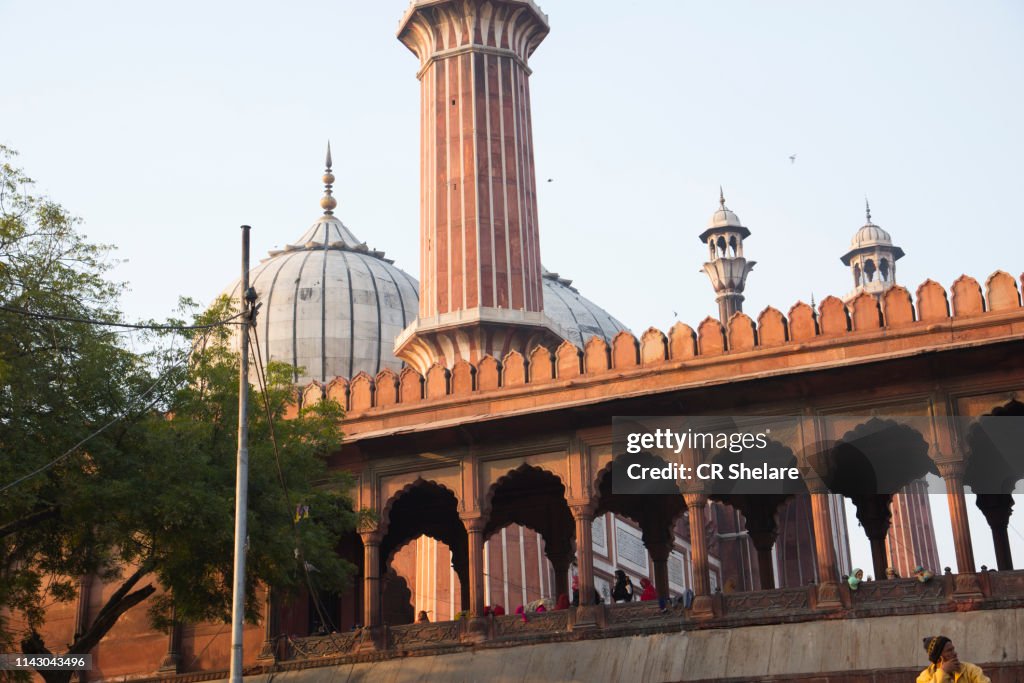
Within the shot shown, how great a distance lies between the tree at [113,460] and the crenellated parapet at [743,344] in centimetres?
329

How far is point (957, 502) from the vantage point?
17.9 m

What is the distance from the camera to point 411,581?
103 ft

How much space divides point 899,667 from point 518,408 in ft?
21.0

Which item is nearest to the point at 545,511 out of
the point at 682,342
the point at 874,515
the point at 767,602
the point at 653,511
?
the point at 653,511

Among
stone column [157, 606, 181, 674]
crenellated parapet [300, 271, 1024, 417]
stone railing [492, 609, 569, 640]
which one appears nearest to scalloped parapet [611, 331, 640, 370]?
crenellated parapet [300, 271, 1024, 417]

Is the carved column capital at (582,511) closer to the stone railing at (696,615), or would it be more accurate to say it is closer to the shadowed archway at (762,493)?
the stone railing at (696,615)

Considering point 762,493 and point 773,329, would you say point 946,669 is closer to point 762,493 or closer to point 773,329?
point 773,329

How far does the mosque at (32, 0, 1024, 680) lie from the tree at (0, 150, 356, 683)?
1.27 metres

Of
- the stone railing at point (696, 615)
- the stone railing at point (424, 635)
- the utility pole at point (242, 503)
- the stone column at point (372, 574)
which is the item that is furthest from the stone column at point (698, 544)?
the utility pole at point (242, 503)

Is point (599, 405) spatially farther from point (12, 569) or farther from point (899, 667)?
point (12, 569)

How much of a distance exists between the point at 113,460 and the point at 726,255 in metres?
28.3

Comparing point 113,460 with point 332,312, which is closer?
point 113,460

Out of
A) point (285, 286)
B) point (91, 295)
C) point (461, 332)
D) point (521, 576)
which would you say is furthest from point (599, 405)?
point (285, 286)

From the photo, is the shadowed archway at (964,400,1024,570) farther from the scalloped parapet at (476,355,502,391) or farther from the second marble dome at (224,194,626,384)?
the second marble dome at (224,194,626,384)
